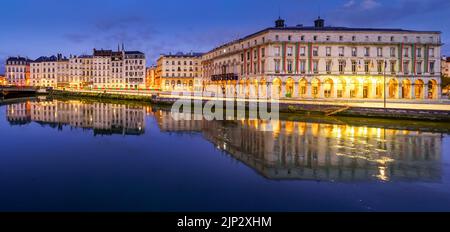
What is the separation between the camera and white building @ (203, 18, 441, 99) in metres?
65.4

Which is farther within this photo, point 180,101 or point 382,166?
point 180,101

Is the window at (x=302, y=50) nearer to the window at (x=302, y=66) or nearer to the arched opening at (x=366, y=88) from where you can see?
the window at (x=302, y=66)

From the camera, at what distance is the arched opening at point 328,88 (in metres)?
66.4

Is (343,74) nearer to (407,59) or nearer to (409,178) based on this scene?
(407,59)

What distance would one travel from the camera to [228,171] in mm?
19266

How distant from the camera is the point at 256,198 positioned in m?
14.7

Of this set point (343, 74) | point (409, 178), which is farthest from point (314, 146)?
point (343, 74)

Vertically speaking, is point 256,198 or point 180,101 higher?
point 180,101

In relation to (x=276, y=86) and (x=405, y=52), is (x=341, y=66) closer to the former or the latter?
(x=405, y=52)

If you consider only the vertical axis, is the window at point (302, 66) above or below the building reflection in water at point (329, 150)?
above

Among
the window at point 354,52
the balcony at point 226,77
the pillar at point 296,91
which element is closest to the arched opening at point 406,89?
the window at point 354,52

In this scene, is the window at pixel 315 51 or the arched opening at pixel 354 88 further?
the arched opening at pixel 354 88

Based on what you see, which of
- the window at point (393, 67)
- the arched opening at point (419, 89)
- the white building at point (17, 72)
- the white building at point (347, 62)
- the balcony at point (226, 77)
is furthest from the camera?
the white building at point (17, 72)
